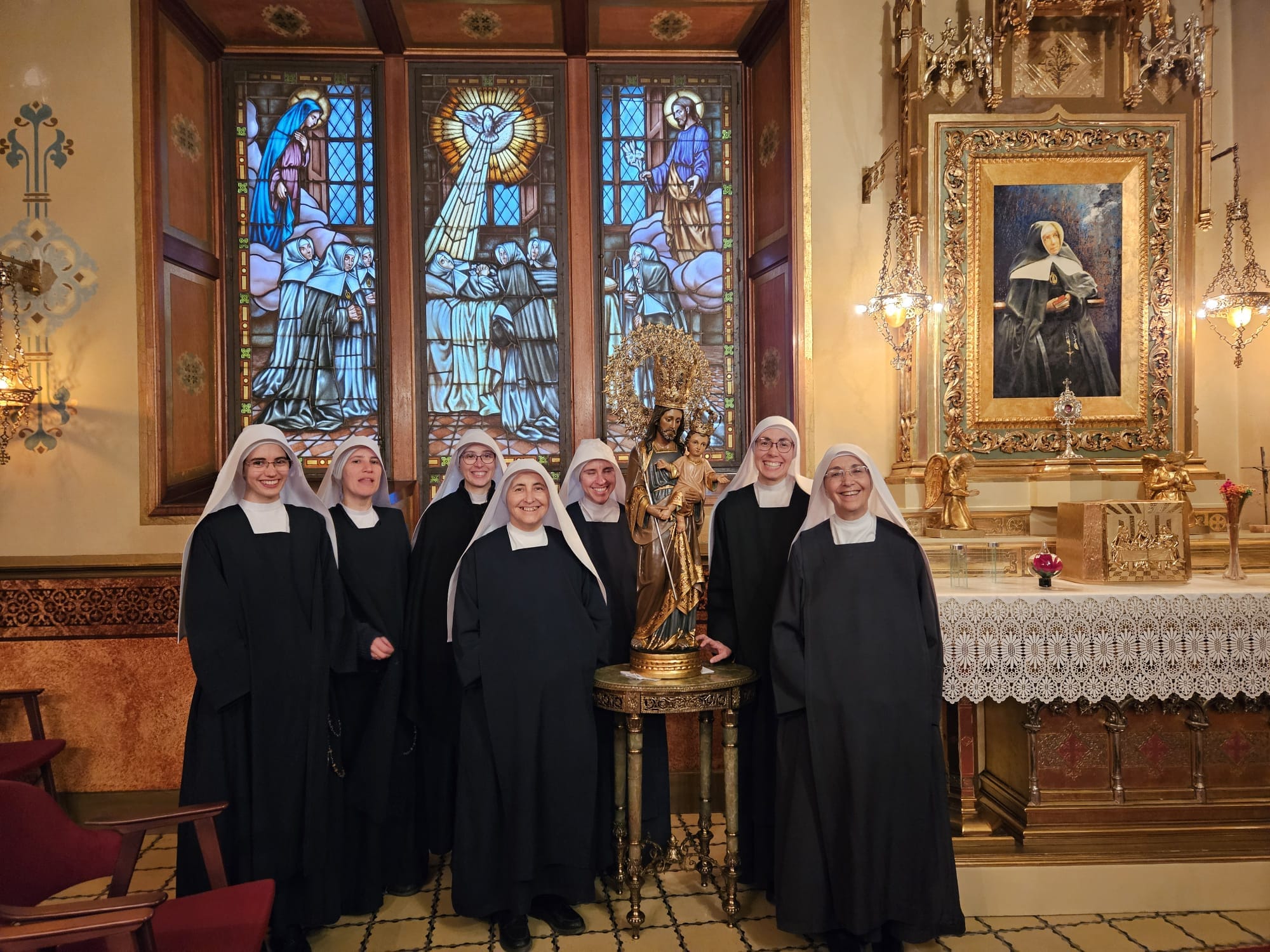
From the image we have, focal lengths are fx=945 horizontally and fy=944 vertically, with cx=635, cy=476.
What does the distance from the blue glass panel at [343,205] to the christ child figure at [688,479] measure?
3.62 m

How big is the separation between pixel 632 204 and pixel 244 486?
3.70 meters

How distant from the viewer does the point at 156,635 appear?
560cm

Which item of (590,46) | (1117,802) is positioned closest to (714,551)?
(1117,802)

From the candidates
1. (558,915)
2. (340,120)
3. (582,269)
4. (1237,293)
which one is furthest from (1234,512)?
(340,120)

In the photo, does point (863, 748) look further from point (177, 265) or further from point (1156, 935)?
point (177, 265)

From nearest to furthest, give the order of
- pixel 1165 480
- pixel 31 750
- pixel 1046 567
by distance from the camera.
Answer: pixel 1046 567 < pixel 31 750 < pixel 1165 480

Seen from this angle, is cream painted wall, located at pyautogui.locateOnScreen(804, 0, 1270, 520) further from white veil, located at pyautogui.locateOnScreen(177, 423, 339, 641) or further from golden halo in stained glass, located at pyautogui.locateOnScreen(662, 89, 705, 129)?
white veil, located at pyautogui.locateOnScreen(177, 423, 339, 641)

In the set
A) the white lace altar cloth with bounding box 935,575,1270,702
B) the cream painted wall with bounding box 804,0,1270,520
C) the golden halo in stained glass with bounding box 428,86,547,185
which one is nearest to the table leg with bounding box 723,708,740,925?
the white lace altar cloth with bounding box 935,575,1270,702

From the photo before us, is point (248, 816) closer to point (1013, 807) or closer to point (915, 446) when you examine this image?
point (1013, 807)

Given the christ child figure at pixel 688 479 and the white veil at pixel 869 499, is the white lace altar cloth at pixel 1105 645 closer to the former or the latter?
the white veil at pixel 869 499

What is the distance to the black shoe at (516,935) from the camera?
3906 millimetres

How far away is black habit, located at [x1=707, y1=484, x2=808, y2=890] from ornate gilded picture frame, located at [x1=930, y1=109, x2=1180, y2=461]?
2.01m

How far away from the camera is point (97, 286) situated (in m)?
5.60

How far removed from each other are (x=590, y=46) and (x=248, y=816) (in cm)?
529
